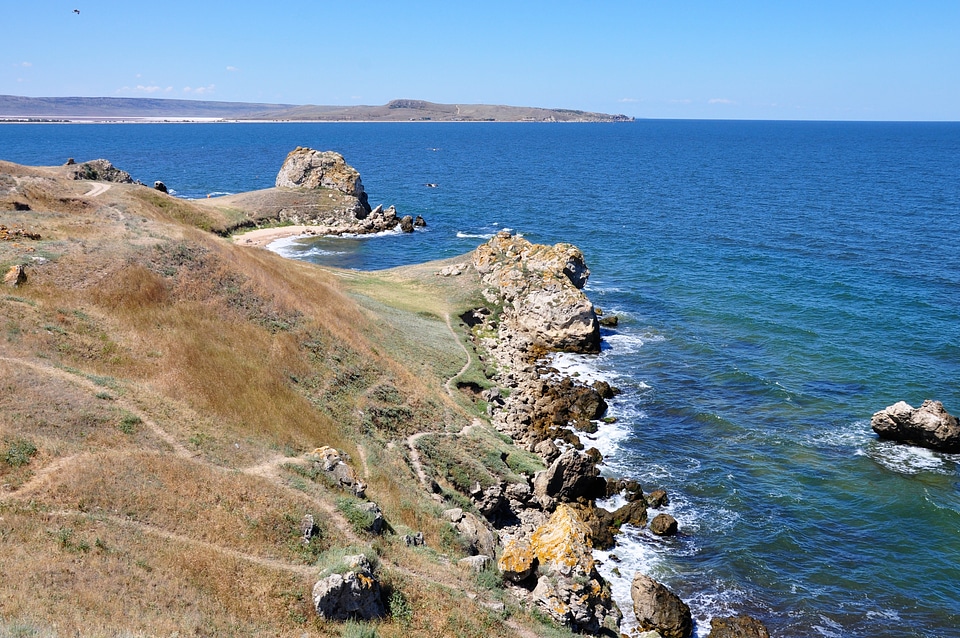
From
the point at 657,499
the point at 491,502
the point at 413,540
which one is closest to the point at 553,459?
the point at 657,499

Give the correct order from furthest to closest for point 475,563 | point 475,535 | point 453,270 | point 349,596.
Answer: point 453,270, point 475,535, point 475,563, point 349,596

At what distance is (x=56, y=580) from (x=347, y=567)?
7.89m

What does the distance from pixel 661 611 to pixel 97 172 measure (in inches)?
3919

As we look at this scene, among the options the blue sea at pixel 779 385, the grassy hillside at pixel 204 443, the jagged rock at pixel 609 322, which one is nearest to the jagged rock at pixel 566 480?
the grassy hillside at pixel 204 443

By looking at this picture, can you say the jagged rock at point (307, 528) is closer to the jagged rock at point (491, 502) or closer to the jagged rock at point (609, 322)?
the jagged rock at point (491, 502)

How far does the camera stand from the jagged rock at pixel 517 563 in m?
26.0

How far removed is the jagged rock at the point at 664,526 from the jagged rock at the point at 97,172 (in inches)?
3477

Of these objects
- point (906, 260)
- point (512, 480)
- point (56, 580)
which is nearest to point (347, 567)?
point (56, 580)

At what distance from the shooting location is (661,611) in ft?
94.9

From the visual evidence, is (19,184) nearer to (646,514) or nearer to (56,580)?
(56,580)

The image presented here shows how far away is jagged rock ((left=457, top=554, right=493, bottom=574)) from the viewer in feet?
83.5

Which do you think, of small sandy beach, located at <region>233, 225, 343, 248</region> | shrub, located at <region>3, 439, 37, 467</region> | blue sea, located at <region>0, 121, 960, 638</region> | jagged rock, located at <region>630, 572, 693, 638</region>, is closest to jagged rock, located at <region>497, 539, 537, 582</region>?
jagged rock, located at <region>630, 572, 693, 638</region>

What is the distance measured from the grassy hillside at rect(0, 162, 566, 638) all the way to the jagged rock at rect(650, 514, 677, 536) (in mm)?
8266

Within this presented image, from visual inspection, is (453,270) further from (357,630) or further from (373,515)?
(357,630)
